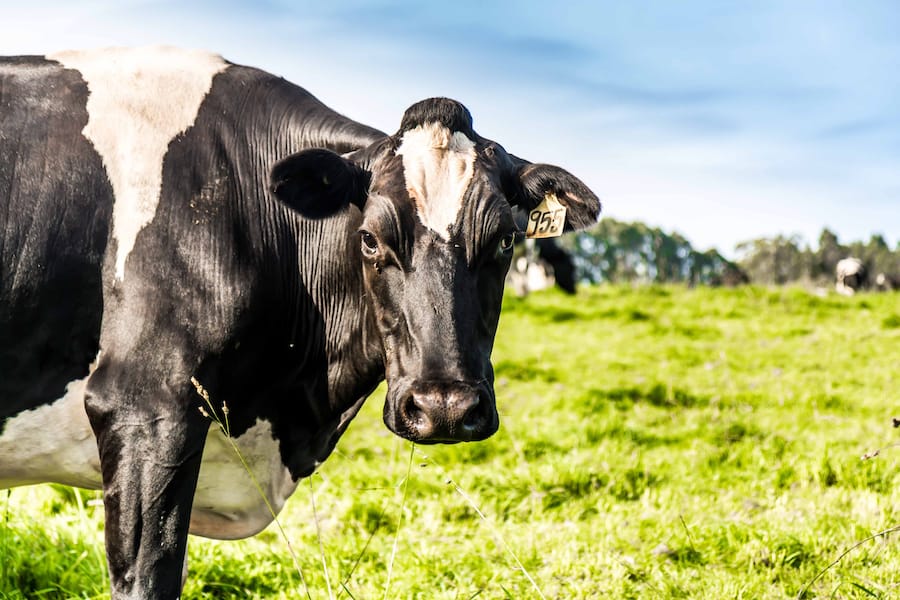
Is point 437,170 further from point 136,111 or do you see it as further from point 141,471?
point 141,471

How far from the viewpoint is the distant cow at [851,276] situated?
28.0 meters

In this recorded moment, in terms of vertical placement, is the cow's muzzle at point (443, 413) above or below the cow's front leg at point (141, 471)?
above

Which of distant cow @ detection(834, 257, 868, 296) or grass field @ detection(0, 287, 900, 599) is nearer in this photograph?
grass field @ detection(0, 287, 900, 599)

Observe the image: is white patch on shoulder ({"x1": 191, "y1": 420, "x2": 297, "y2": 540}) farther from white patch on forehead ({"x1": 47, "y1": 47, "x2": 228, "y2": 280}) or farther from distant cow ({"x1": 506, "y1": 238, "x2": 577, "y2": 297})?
distant cow ({"x1": 506, "y1": 238, "x2": 577, "y2": 297})

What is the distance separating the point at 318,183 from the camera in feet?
12.0

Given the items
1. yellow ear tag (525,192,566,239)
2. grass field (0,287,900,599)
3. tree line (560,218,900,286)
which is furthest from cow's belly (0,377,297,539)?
tree line (560,218,900,286)

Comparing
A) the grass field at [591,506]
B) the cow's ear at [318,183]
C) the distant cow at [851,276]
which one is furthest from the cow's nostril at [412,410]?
the distant cow at [851,276]

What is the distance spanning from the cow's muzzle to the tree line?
50.0 ft

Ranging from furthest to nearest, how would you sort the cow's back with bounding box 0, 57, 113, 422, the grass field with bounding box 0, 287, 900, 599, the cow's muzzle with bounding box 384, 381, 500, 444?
the grass field with bounding box 0, 287, 900, 599, the cow's back with bounding box 0, 57, 113, 422, the cow's muzzle with bounding box 384, 381, 500, 444

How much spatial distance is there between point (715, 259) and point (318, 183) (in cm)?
7518

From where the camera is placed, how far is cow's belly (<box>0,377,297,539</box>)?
11.3ft

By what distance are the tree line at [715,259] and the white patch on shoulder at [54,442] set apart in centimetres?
1542

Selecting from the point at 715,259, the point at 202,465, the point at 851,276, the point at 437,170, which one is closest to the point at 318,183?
the point at 437,170

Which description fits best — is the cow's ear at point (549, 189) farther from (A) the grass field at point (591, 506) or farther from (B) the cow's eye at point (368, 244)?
(A) the grass field at point (591, 506)
